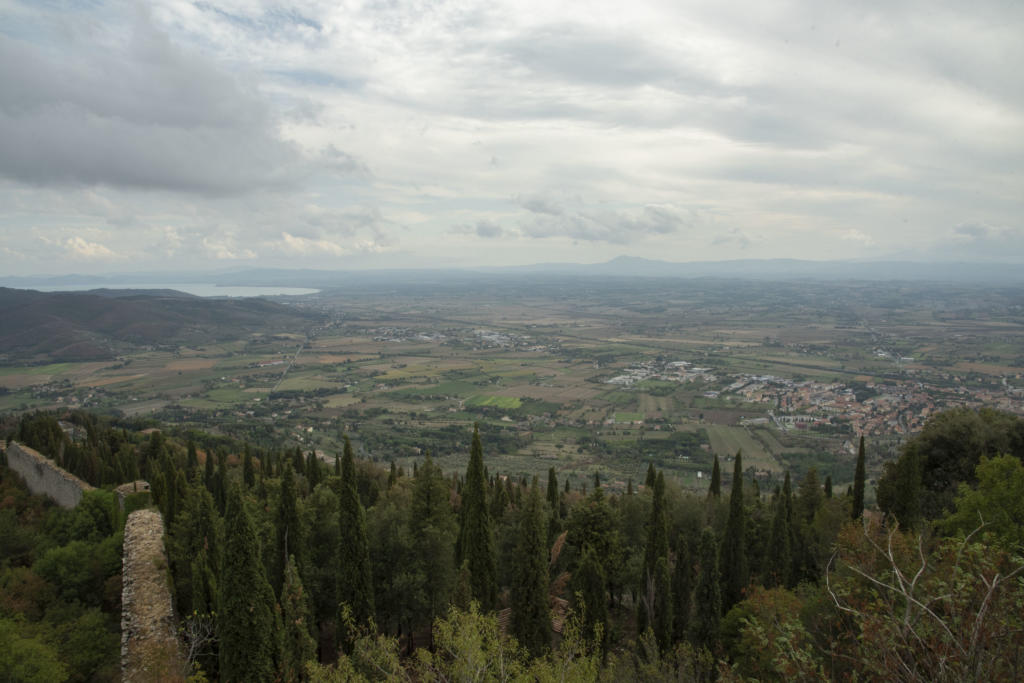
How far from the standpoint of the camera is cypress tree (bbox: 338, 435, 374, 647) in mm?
17641

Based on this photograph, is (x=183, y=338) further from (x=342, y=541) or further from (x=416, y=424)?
(x=342, y=541)

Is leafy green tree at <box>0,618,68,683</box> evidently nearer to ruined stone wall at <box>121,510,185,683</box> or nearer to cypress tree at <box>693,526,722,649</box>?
ruined stone wall at <box>121,510,185,683</box>

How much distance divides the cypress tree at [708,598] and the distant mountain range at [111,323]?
435 ft

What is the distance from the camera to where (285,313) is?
186 meters

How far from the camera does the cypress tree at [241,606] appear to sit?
13633mm

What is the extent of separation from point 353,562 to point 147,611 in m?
6.12

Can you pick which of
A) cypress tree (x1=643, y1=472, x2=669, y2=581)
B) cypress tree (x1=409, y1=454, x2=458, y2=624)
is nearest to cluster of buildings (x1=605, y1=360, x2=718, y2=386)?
cypress tree (x1=643, y1=472, x2=669, y2=581)

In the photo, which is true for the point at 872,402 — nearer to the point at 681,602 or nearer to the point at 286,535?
the point at 681,602

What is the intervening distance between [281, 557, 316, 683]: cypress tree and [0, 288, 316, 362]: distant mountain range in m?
127

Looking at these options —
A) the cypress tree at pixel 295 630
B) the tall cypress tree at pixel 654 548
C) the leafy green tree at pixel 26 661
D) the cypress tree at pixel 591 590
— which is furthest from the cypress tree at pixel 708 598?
the leafy green tree at pixel 26 661

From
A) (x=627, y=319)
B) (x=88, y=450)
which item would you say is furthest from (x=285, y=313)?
(x=88, y=450)

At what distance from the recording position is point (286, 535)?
760 inches

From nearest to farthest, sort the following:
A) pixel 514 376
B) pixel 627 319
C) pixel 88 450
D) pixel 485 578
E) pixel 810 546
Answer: pixel 485 578 → pixel 810 546 → pixel 88 450 → pixel 514 376 → pixel 627 319

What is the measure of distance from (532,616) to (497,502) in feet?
41.8
